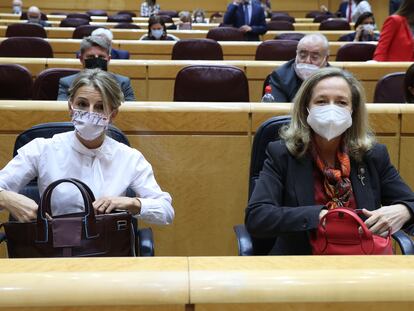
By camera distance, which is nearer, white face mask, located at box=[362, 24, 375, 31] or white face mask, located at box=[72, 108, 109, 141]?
white face mask, located at box=[72, 108, 109, 141]

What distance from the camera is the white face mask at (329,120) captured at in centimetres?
244

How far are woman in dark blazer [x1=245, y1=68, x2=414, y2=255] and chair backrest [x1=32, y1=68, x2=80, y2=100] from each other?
7.09ft

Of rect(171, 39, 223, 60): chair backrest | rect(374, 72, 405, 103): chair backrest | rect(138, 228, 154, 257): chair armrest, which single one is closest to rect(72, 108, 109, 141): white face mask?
rect(138, 228, 154, 257): chair armrest

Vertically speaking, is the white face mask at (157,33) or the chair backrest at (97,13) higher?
the white face mask at (157,33)

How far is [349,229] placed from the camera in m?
2.10

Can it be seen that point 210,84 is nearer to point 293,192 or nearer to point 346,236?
point 293,192

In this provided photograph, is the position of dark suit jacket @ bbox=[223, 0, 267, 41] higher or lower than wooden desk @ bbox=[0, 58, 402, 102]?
higher

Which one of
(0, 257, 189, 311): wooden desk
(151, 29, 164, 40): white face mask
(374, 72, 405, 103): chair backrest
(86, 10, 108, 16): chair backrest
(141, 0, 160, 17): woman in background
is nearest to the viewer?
(0, 257, 189, 311): wooden desk

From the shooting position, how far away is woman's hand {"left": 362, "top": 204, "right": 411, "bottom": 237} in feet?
7.39

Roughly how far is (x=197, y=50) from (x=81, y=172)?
157 inches

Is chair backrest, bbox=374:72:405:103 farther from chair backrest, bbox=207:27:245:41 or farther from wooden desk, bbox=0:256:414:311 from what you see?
chair backrest, bbox=207:27:245:41

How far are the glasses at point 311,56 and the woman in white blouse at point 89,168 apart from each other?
1.99 meters

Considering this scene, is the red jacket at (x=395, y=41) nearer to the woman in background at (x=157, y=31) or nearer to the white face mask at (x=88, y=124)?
the woman in background at (x=157, y=31)

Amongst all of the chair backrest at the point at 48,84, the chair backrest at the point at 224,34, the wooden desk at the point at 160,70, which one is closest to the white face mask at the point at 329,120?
the chair backrest at the point at 48,84
